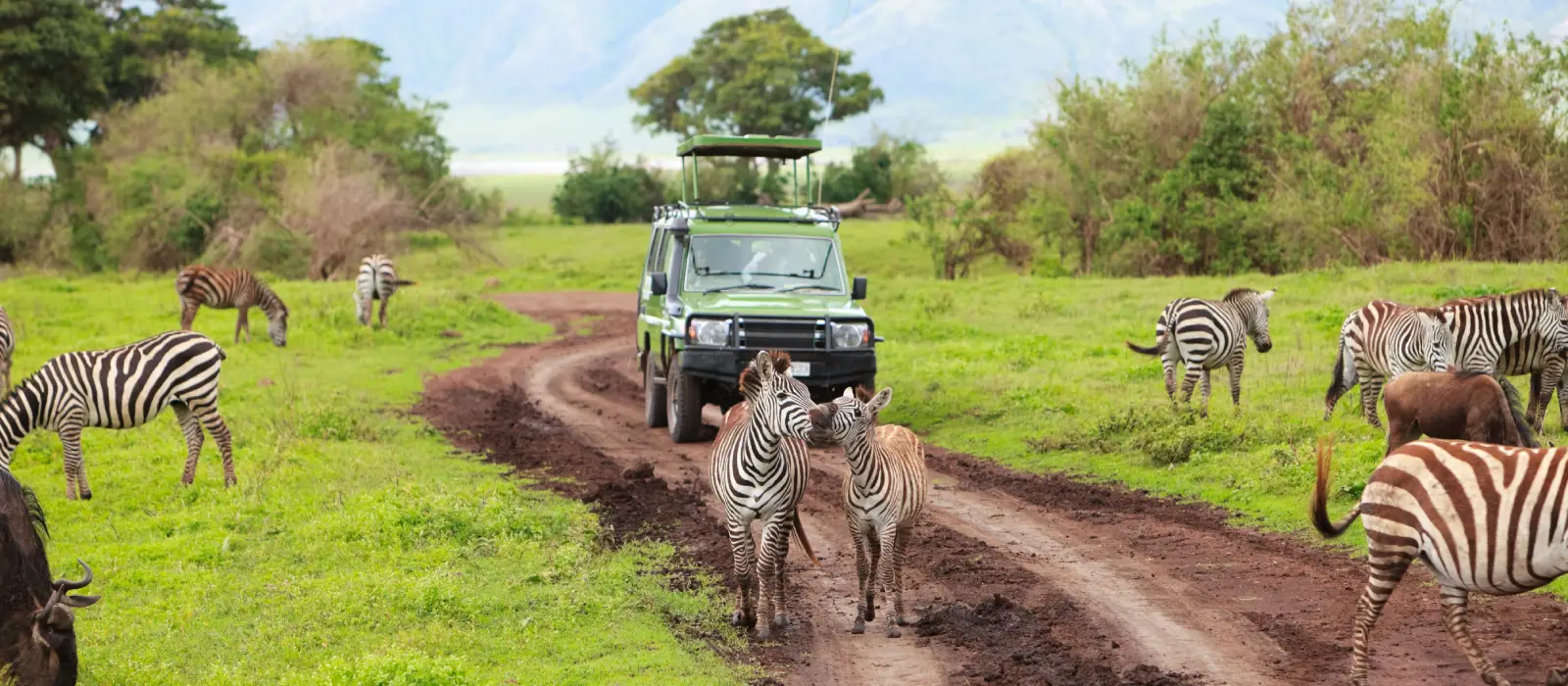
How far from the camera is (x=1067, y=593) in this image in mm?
9453

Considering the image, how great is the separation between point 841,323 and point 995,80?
497 ft

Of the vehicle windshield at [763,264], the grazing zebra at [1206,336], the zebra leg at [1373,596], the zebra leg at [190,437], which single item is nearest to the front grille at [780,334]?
the vehicle windshield at [763,264]

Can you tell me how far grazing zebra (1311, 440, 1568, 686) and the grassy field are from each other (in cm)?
396

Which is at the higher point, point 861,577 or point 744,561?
point 744,561

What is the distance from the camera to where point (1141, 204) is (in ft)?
118

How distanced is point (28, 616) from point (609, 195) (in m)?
50.1

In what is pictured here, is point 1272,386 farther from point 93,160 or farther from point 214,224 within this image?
point 93,160

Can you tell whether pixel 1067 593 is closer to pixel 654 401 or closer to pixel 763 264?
pixel 763 264

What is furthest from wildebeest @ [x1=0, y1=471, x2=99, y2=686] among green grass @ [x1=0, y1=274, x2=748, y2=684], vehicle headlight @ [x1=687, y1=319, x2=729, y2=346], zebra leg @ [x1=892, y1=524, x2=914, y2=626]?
vehicle headlight @ [x1=687, y1=319, x2=729, y2=346]

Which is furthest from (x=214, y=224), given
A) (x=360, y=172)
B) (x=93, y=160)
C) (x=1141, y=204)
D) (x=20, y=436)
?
(x=20, y=436)

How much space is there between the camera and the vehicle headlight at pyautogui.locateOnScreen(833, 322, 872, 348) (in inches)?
599

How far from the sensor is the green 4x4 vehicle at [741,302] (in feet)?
49.4

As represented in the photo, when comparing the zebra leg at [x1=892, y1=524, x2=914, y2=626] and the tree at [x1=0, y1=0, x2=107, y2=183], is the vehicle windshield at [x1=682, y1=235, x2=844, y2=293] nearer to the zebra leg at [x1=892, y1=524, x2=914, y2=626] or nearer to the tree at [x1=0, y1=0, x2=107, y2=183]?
the zebra leg at [x1=892, y1=524, x2=914, y2=626]

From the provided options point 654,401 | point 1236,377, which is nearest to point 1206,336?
point 1236,377
